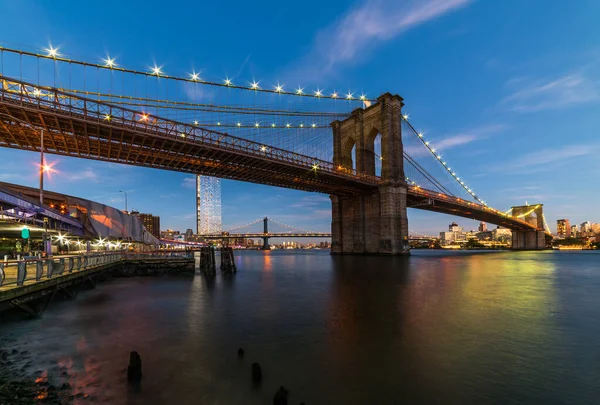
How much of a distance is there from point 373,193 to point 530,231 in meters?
88.4

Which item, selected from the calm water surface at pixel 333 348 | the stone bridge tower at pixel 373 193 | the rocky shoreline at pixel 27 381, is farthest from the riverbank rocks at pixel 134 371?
the stone bridge tower at pixel 373 193

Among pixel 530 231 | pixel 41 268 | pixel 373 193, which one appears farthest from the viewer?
pixel 530 231

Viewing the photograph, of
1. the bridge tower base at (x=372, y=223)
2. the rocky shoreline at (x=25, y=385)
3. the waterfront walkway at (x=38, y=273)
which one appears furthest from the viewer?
the bridge tower base at (x=372, y=223)

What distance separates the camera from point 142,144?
3669 cm

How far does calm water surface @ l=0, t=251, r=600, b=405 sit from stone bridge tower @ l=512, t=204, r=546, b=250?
113916 mm

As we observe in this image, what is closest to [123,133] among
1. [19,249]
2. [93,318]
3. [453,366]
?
[19,249]

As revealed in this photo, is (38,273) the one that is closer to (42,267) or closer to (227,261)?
(42,267)

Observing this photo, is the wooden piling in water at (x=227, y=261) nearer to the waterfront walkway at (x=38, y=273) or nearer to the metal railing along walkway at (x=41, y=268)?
the metal railing along walkway at (x=41, y=268)

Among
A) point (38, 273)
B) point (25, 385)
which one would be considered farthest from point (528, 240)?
point (25, 385)

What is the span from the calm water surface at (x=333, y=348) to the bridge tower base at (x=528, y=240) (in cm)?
11849

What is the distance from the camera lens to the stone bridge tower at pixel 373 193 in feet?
182

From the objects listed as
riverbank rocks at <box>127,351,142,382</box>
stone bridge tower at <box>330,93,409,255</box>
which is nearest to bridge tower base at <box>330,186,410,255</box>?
stone bridge tower at <box>330,93,409,255</box>

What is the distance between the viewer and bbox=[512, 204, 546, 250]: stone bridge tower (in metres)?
111

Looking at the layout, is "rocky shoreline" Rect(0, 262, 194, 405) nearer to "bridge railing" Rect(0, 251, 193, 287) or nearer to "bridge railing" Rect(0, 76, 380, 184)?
"bridge railing" Rect(0, 251, 193, 287)
